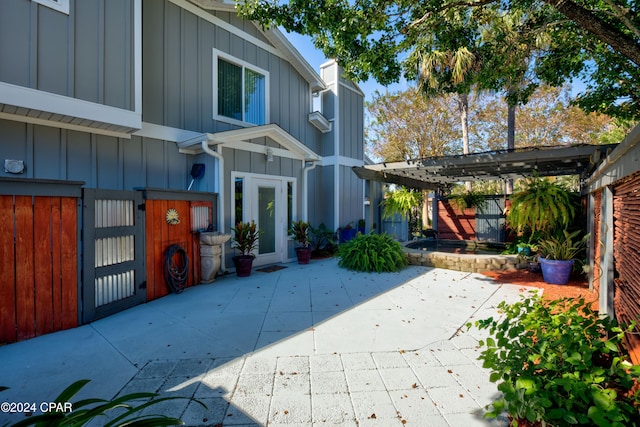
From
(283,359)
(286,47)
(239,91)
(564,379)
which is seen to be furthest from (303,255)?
(564,379)

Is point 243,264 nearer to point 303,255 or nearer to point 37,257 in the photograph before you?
point 303,255

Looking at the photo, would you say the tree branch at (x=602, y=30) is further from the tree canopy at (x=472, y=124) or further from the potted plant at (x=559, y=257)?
the tree canopy at (x=472, y=124)

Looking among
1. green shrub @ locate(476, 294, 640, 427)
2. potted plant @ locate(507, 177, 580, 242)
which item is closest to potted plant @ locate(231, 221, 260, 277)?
green shrub @ locate(476, 294, 640, 427)

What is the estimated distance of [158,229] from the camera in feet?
14.7

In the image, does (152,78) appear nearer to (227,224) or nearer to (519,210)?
(227,224)

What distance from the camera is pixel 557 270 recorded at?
499 cm

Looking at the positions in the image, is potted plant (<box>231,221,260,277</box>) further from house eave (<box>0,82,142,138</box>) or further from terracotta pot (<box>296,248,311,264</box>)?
house eave (<box>0,82,142,138</box>)

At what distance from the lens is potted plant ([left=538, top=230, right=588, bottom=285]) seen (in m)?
4.98

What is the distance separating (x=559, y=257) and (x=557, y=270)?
292mm

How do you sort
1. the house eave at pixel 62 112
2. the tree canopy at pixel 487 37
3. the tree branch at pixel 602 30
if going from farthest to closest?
the tree canopy at pixel 487 37 < the house eave at pixel 62 112 < the tree branch at pixel 602 30

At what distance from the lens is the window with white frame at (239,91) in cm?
645

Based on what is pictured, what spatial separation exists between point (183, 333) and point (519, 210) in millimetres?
5809

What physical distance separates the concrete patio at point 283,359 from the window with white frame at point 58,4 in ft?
12.9

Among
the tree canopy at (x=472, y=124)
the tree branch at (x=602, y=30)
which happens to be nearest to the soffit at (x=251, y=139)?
the tree branch at (x=602, y=30)
